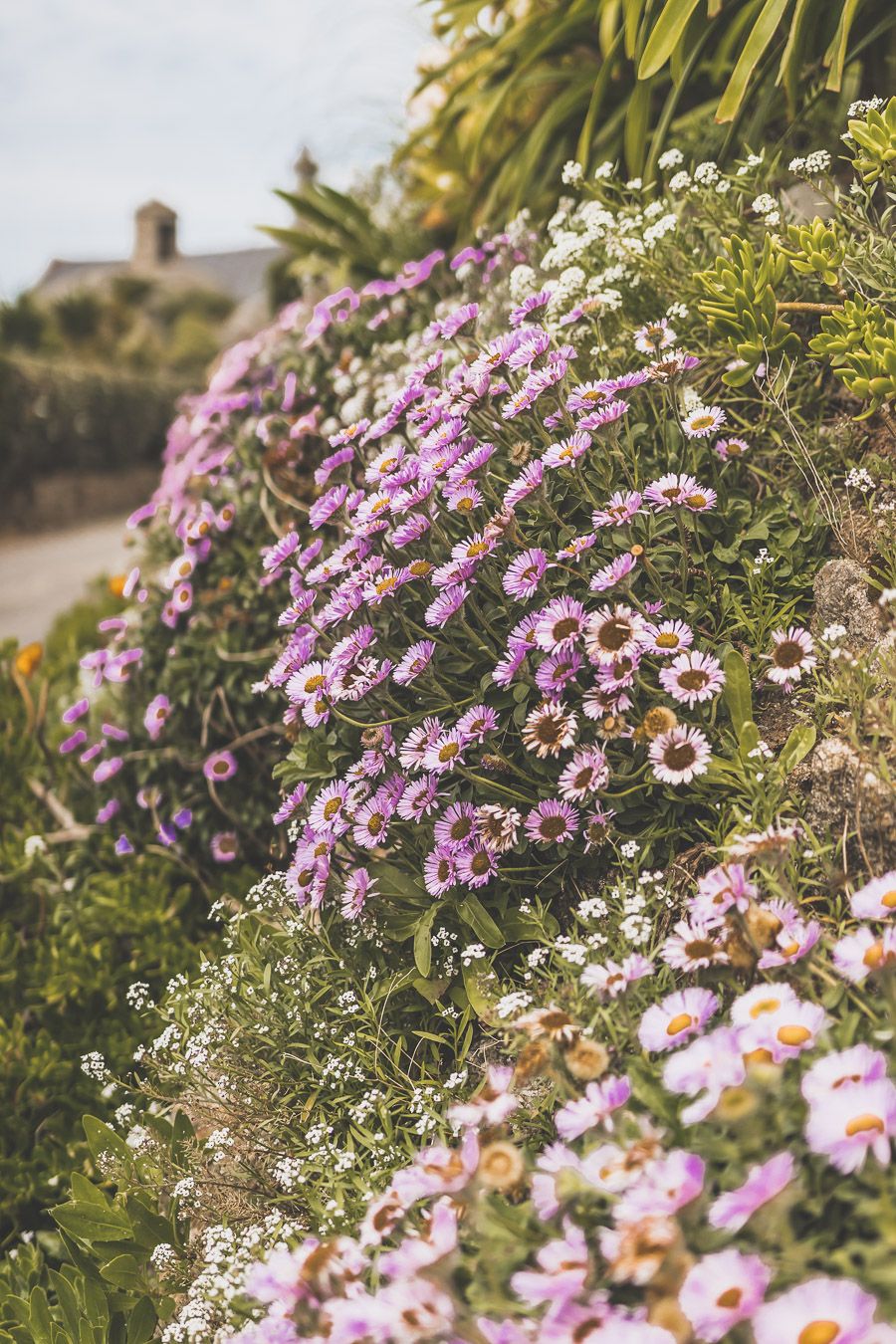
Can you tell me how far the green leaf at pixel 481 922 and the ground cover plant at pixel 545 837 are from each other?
0.03m

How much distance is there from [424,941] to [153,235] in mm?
52804

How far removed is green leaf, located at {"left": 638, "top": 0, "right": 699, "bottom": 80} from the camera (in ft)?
8.49

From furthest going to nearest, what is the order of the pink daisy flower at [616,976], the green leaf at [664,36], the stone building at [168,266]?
1. the stone building at [168,266]
2. the green leaf at [664,36]
3. the pink daisy flower at [616,976]

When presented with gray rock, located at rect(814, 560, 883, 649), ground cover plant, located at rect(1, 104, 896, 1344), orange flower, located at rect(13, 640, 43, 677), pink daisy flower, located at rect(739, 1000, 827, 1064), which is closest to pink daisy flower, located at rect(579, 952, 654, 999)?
ground cover plant, located at rect(1, 104, 896, 1344)

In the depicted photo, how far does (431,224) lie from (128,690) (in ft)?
7.37

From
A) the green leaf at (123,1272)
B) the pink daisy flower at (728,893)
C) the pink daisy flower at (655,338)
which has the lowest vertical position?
the green leaf at (123,1272)

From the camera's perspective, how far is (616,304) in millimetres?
2350

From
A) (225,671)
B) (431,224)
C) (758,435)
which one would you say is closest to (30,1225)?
(225,671)

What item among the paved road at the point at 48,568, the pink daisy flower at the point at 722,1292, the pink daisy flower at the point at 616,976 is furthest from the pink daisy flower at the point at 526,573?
the paved road at the point at 48,568

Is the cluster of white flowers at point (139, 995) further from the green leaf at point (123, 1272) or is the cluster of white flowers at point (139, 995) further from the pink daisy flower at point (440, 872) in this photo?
the pink daisy flower at point (440, 872)

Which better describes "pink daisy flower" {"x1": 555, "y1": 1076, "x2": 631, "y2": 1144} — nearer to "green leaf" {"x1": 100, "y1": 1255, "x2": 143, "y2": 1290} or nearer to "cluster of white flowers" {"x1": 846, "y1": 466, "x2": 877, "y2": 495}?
"green leaf" {"x1": 100, "y1": 1255, "x2": 143, "y2": 1290}

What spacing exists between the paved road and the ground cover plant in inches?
156

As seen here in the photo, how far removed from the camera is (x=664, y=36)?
2607 mm

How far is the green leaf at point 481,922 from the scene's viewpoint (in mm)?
1735
